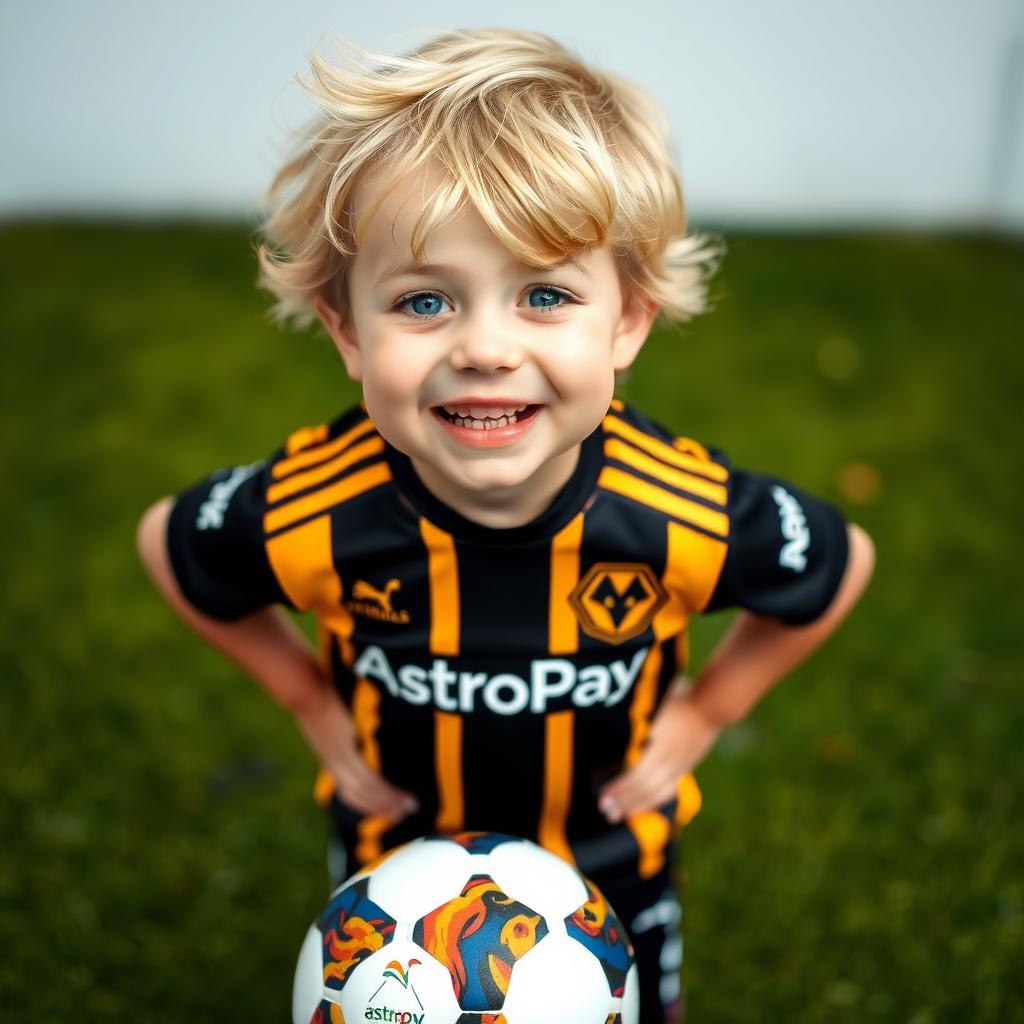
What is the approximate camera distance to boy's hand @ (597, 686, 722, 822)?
1.86m

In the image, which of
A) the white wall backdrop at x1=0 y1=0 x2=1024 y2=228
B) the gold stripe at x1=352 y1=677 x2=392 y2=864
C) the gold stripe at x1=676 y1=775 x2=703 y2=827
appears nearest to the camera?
the gold stripe at x1=352 y1=677 x2=392 y2=864

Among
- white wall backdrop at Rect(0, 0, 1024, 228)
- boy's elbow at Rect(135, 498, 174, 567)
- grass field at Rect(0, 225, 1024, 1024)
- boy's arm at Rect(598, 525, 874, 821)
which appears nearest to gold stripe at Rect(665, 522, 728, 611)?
boy's arm at Rect(598, 525, 874, 821)

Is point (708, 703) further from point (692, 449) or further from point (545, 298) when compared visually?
point (545, 298)

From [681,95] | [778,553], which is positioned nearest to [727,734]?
[778,553]

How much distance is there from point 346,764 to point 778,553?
809 millimetres

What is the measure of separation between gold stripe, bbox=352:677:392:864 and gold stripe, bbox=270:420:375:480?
0.35 m

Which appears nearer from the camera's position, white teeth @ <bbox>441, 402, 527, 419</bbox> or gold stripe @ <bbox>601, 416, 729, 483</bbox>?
white teeth @ <bbox>441, 402, 527, 419</bbox>

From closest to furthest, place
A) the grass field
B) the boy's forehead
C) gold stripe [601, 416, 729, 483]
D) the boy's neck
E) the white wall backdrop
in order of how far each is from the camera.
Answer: the boy's forehead
the boy's neck
gold stripe [601, 416, 729, 483]
the grass field
the white wall backdrop

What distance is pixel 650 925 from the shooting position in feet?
6.26

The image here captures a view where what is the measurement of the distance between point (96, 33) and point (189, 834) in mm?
3728

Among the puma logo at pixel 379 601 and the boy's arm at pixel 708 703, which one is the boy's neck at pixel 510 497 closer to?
the puma logo at pixel 379 601

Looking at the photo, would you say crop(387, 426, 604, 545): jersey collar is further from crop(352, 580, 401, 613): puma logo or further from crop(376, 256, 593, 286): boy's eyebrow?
crop(376, 256, 593, 286): boy's eyebrow

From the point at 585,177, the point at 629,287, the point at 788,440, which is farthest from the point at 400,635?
the point at 788,440

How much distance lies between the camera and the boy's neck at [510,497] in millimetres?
1564
